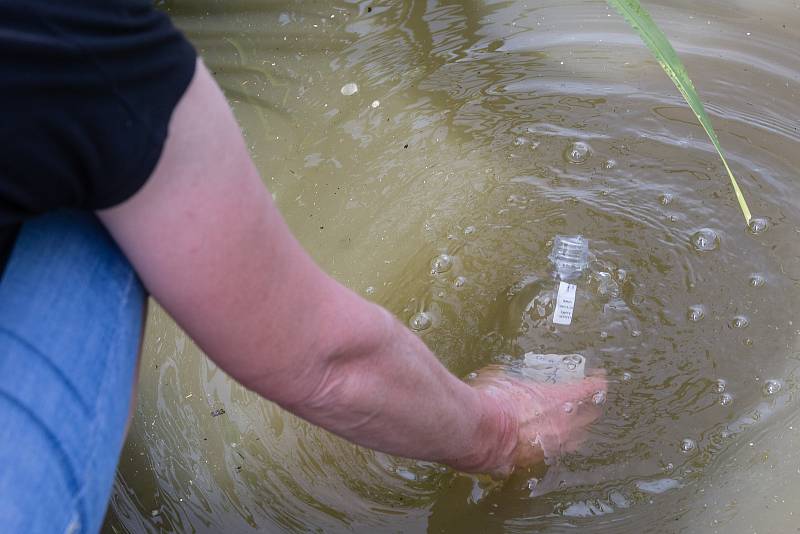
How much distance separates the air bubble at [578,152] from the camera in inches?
57.9

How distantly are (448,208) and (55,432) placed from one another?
0.92 m

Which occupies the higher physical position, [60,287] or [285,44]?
[60,287]

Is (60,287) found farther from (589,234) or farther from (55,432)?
(589,234)

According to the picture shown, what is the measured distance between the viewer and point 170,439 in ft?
4.13

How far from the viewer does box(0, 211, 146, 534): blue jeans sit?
0.61 m

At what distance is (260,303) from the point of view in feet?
2.31

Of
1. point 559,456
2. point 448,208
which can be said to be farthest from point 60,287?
point 448,208

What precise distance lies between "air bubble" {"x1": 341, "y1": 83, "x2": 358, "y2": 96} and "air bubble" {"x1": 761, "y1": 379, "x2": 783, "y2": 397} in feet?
3.04

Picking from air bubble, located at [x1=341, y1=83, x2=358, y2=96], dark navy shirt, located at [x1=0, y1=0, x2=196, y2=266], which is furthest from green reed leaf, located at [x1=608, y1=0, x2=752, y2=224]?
air bubble, located at [x1=341, y1=83, x2=358, y2=96]

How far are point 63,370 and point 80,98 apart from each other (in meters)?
0.22

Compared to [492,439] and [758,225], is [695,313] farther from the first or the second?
[492,439]

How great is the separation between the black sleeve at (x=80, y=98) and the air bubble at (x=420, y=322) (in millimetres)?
761

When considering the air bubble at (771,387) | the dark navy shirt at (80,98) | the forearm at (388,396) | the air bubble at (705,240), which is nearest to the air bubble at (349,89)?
the air bubble at (705,240)

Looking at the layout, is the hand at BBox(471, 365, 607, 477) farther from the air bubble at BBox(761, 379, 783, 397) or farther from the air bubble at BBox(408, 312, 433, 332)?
the air bubble at BBox(761, 379, 783, 397)
